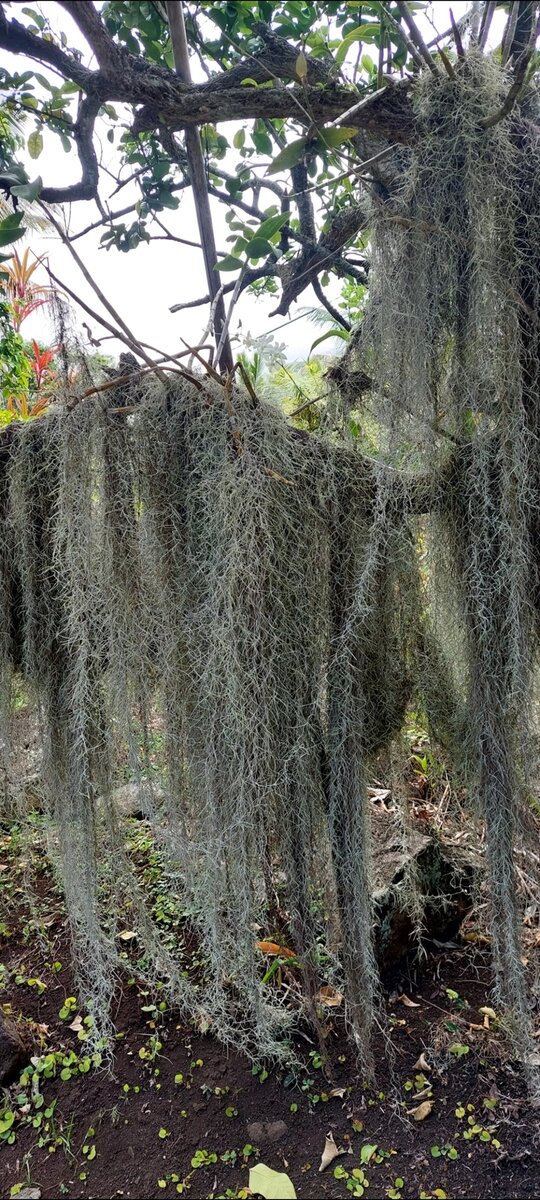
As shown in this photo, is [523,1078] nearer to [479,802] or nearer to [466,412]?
[479,802]

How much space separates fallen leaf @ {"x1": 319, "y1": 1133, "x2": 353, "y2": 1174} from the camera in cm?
138

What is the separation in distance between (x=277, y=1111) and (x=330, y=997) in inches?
11.9

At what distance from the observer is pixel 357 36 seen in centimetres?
115

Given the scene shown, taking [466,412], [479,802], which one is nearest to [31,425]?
[466,412]

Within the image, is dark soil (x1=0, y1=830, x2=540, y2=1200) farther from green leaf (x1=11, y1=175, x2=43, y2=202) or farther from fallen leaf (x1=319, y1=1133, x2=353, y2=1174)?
green leaf (x1=11, y1=175, x2=43, y2=202)

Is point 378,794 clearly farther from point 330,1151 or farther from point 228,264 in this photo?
point 228,264

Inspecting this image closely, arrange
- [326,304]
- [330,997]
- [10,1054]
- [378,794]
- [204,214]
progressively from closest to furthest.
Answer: [204,214]
[10,1054]
[330,997]
[326,304]
[378,794]

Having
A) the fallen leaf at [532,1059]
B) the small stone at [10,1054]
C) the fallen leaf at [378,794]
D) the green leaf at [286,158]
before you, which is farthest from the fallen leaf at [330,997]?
the green leaf at [286,158]

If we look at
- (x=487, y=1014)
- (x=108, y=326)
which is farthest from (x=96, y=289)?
A: (x=487, y=1014)

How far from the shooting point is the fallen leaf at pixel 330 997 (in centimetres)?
172

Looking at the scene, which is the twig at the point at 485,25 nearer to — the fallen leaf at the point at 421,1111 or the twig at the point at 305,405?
the twig at the point at 305,405

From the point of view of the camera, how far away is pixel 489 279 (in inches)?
46.4

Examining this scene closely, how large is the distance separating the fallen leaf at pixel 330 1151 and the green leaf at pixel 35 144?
2.30 meters

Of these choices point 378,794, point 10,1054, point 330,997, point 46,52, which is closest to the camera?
point 46,52
